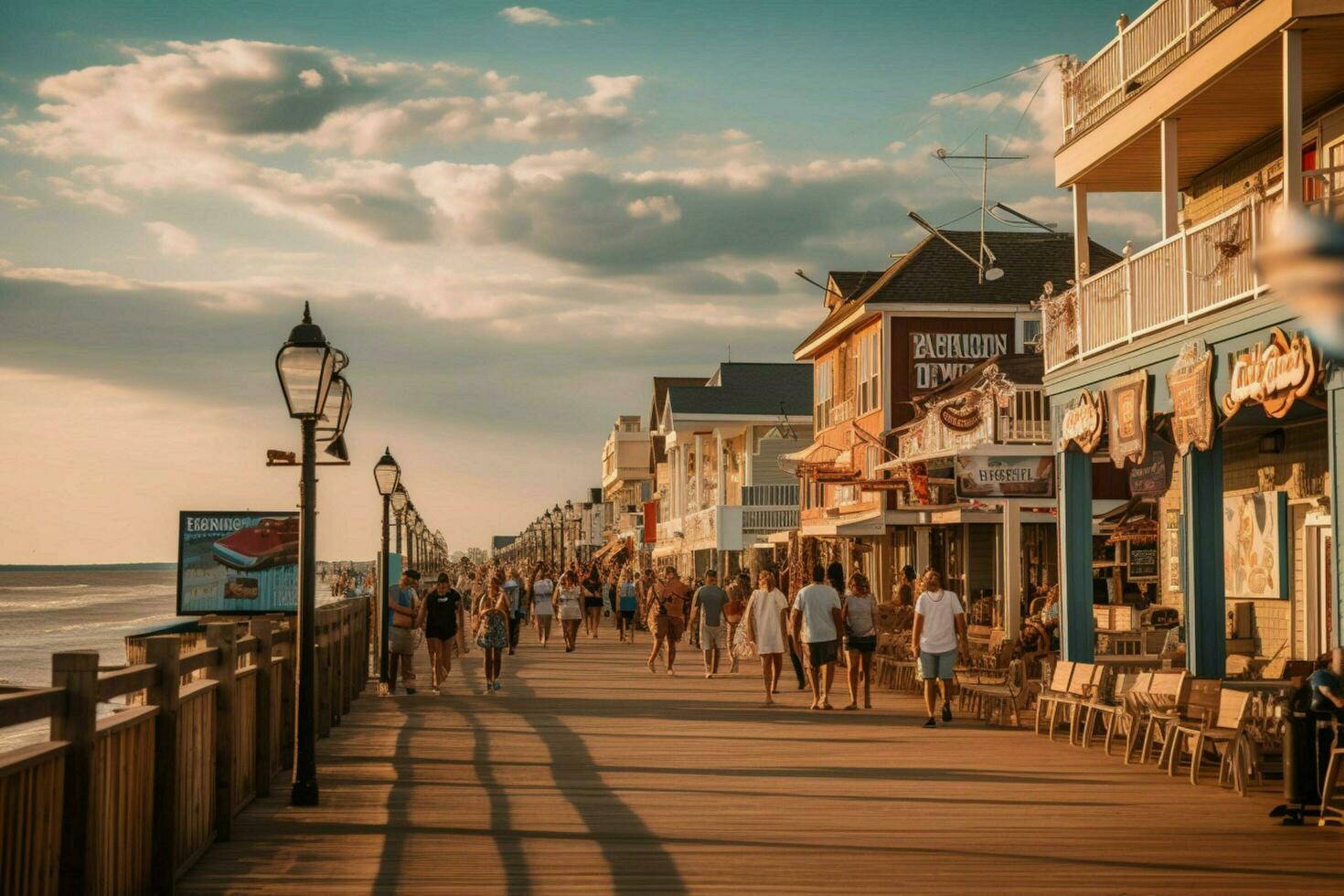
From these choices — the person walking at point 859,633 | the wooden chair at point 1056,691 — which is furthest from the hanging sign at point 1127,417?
the person walking at point 859,633

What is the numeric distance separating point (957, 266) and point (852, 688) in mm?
21253

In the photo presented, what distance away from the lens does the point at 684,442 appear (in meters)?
74.1

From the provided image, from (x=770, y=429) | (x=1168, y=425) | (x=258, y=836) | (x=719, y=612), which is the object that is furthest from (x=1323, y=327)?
(x=770, y=429)

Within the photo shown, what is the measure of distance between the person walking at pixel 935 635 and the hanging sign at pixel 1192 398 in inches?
136

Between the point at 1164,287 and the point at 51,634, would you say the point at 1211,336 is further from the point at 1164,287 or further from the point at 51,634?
the point at 51,634

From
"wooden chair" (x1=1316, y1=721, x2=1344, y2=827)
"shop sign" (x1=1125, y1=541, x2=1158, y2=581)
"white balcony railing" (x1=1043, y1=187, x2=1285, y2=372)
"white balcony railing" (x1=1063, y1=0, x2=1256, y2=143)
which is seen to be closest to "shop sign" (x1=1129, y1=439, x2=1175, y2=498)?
"white balcony railing" (x1=1043, y1=187, x2=1285, y2=372)

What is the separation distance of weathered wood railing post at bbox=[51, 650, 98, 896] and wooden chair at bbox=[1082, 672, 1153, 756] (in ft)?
35.4

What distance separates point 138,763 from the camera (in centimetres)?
765

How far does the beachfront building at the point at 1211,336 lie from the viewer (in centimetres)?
1381

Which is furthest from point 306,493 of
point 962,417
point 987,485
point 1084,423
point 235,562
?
point 235,562

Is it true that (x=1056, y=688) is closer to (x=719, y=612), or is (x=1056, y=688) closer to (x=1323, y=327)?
(x=719, y=612)

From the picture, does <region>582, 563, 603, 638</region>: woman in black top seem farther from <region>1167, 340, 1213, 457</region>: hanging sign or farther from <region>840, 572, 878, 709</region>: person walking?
<region>1167, 340, 1213, 457</region>: hanging sign

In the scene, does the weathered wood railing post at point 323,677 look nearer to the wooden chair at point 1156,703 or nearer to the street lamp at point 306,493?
the street lamp at point 306,493

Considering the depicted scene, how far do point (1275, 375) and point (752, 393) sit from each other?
179 feet
